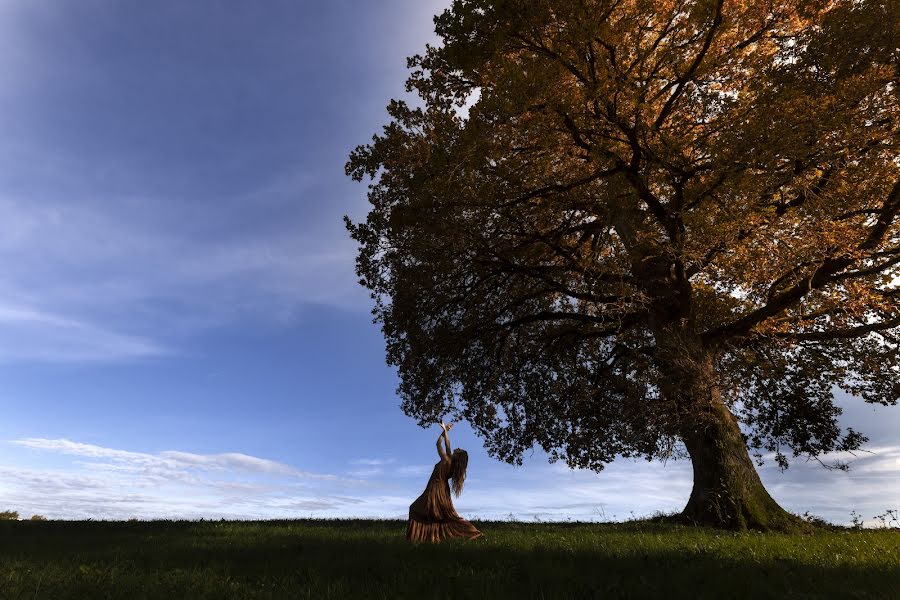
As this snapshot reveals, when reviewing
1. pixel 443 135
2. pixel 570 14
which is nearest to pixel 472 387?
pixel 443 135

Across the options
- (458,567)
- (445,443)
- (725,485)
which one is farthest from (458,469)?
(725,485)

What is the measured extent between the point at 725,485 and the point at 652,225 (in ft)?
26.8

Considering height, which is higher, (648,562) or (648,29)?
(648,29)

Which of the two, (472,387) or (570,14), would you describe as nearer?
(570,14)

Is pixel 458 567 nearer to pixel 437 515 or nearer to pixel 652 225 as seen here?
pixel 437 515

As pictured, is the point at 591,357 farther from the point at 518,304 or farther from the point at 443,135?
the point at 443,135

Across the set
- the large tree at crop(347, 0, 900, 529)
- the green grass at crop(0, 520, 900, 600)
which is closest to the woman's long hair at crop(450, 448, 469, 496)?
the green grass at crop(0, 520, 900, 600)

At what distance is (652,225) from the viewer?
19141 mm

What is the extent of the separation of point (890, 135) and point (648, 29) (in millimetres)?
7152

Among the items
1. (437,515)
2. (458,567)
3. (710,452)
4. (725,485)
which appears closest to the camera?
(458,567)

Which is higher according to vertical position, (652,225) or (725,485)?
(652,225)

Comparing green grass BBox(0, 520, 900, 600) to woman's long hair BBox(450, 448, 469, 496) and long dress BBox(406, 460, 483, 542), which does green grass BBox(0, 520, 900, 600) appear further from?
woman's long hair BBox(450, 448, 469, 496)

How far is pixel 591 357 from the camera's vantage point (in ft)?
74.2

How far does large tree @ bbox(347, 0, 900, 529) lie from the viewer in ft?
48.9
